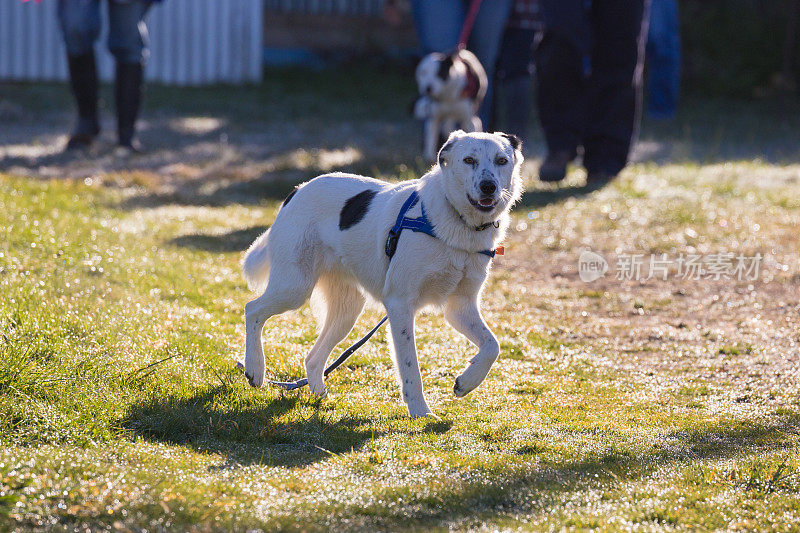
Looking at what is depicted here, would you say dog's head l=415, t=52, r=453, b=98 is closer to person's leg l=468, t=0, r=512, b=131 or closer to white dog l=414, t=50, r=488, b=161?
white dog l=414, t=50, r=488, b=161

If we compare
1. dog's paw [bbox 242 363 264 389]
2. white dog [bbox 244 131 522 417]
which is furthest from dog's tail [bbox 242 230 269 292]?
dog's paw [bbox 242 363 264 389]

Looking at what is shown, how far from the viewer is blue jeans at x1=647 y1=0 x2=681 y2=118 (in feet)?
42.5

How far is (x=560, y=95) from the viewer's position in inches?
317

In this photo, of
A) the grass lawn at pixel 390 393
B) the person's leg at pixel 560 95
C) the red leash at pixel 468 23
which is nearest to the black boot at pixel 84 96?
the grass lawn at pixel 390 393

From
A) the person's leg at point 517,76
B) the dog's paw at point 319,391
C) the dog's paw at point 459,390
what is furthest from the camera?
the person's leg at point 517,76

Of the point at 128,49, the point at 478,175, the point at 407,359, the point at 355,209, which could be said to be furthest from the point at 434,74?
the point at 407,359

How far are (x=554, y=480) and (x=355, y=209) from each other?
140 centimetres

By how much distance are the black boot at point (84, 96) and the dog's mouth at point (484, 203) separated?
584cm

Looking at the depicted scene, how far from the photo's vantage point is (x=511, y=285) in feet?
19.3

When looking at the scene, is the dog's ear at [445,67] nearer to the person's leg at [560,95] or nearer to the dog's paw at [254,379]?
the person's leg at [560,95]

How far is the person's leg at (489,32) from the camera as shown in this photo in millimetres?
8312

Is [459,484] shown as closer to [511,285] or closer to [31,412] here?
[31,412]

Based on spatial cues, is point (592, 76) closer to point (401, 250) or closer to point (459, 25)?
point (459, 25)

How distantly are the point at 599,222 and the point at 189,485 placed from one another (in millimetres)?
4844
